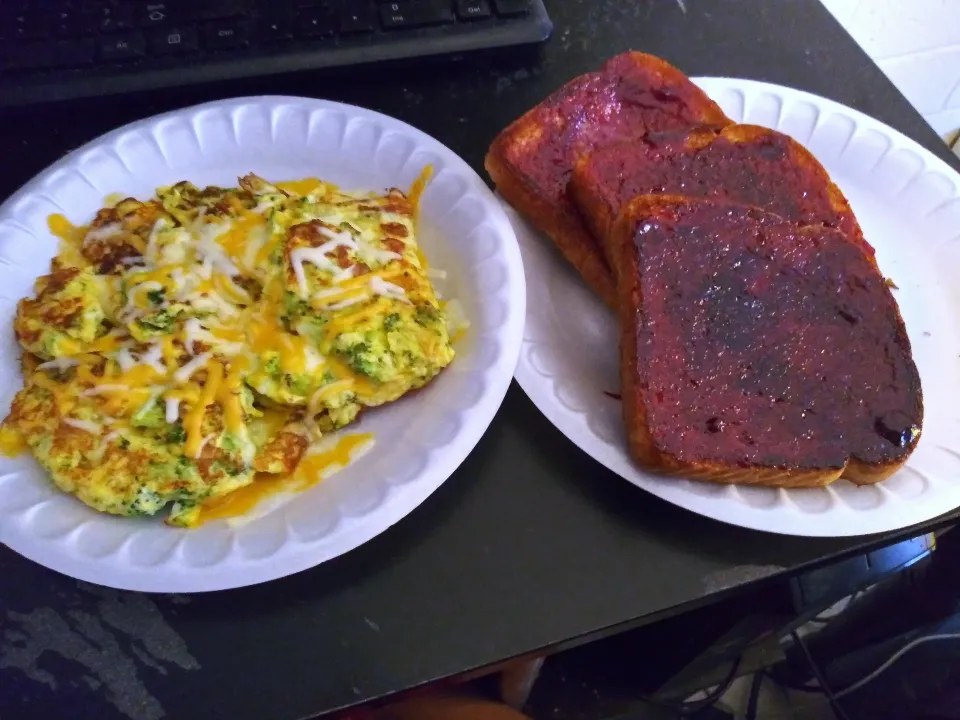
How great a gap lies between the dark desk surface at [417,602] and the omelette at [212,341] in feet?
0.41

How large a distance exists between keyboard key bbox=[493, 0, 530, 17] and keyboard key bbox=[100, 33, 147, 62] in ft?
1.92

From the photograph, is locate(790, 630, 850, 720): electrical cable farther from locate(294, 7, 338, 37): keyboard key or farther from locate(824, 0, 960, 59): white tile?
locate(294, 7, 338, 37): keyboard key

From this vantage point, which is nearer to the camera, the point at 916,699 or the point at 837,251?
the point at 837,251

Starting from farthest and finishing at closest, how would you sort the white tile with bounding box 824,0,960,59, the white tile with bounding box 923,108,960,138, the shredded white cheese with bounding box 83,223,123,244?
the white tile with bounding box 923,108,960,138
the white tile with bounding box 824,0,960,59
the shredded white cheese with bounding box 83,223,123,244

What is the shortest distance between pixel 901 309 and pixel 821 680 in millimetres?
1093

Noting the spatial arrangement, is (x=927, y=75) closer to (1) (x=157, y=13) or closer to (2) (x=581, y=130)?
(2) (x=581, y=130)

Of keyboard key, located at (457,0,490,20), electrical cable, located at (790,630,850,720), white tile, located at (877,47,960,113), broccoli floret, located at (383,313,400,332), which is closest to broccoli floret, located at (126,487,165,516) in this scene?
broccoli floret, located at (383,313,400,332)

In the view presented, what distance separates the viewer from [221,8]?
126cm

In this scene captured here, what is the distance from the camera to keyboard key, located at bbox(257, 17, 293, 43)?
1251mm

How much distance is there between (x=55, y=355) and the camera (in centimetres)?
94

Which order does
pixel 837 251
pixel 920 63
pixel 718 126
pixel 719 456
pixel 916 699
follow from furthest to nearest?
1. pixel 920 63
2. pixel 916 699
3. pixel 718 126
4. pixel 837 251
5. pixel 719 456

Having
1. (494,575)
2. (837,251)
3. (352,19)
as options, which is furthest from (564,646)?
(352,19)

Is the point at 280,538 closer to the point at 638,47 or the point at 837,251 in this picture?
the point at 837,251

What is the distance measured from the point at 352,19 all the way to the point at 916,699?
1.81 meters
